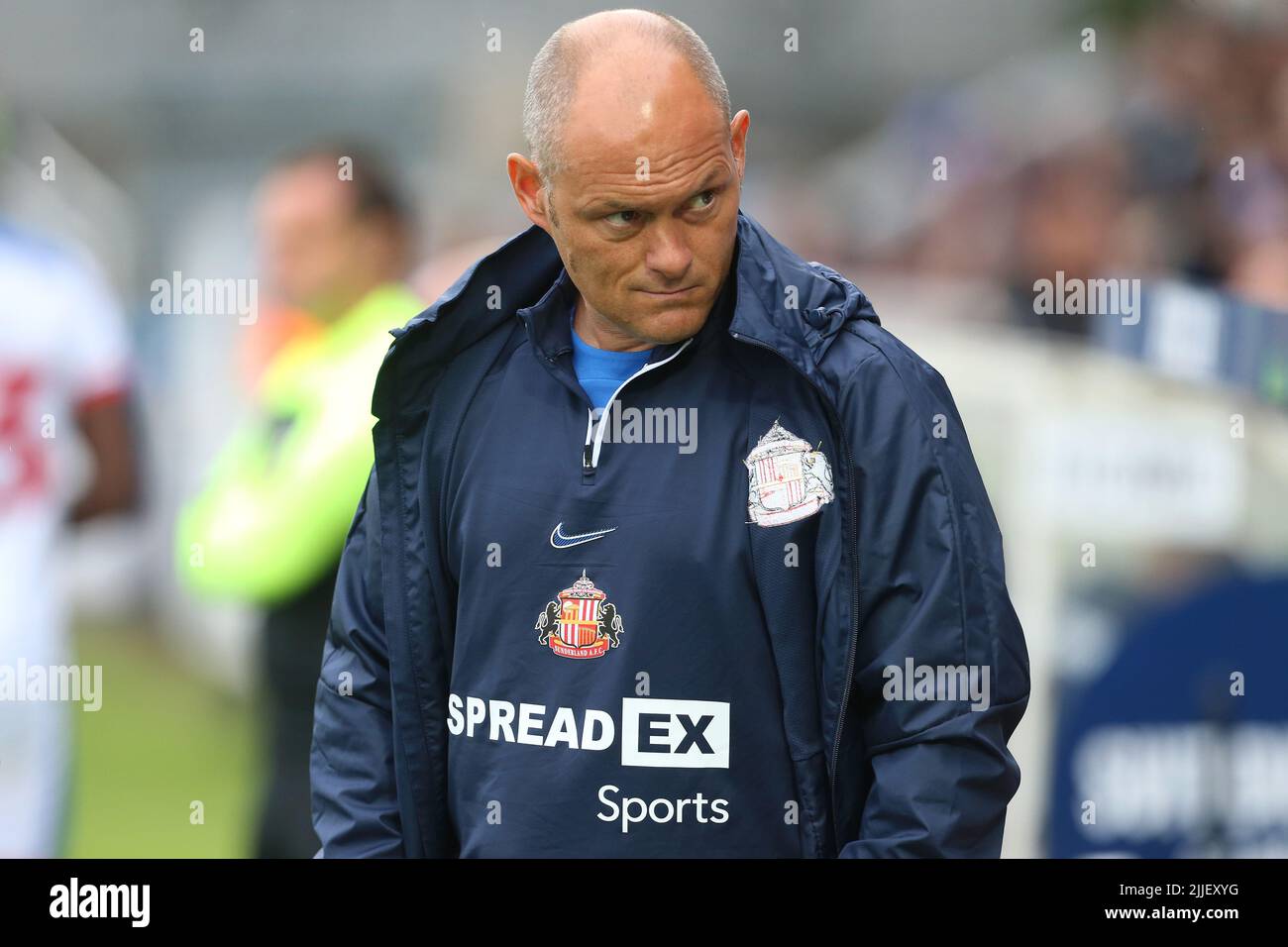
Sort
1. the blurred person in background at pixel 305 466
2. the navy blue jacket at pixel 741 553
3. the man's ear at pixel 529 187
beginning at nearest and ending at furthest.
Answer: the navy blue jacket at pixel 741 553 → the man's ear at pixel 529 187 → the blurred person in background at pixel 305 466

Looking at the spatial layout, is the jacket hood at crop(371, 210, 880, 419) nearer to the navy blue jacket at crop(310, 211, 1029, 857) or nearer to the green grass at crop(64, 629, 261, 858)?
the navy blue jacket at crop(310, 211, 1029, 857)

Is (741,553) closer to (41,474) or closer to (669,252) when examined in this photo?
(669,252)

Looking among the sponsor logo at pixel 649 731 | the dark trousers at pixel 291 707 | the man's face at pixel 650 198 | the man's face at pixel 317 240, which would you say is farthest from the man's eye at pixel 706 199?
the man's face at pixel 317 240

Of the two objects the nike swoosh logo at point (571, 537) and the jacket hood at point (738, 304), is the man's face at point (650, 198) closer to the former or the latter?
the jacket hood at point (738, 304)

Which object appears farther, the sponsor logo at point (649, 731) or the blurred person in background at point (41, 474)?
the blurred person in background at point (41, 474)

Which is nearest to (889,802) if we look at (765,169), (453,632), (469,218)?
(453,632)

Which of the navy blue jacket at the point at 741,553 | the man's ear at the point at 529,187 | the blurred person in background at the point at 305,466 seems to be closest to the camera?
the navy blue jacket at the point at 741,553

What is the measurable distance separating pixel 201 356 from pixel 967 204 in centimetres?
422

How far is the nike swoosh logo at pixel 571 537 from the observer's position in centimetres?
190

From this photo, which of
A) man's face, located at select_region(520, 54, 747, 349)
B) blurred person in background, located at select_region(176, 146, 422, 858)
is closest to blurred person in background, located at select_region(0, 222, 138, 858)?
blurred person in background, located at select_region(176, 146, 422, 858)

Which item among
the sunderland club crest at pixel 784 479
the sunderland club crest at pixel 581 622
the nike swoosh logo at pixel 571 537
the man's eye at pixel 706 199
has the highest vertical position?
the man's eye at pixel 706 199

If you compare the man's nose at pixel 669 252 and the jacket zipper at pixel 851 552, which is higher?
the man's nose at pixel 669 252

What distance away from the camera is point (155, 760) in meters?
6.82

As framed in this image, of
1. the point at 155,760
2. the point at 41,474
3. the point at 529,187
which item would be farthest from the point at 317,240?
the point at 155,760
